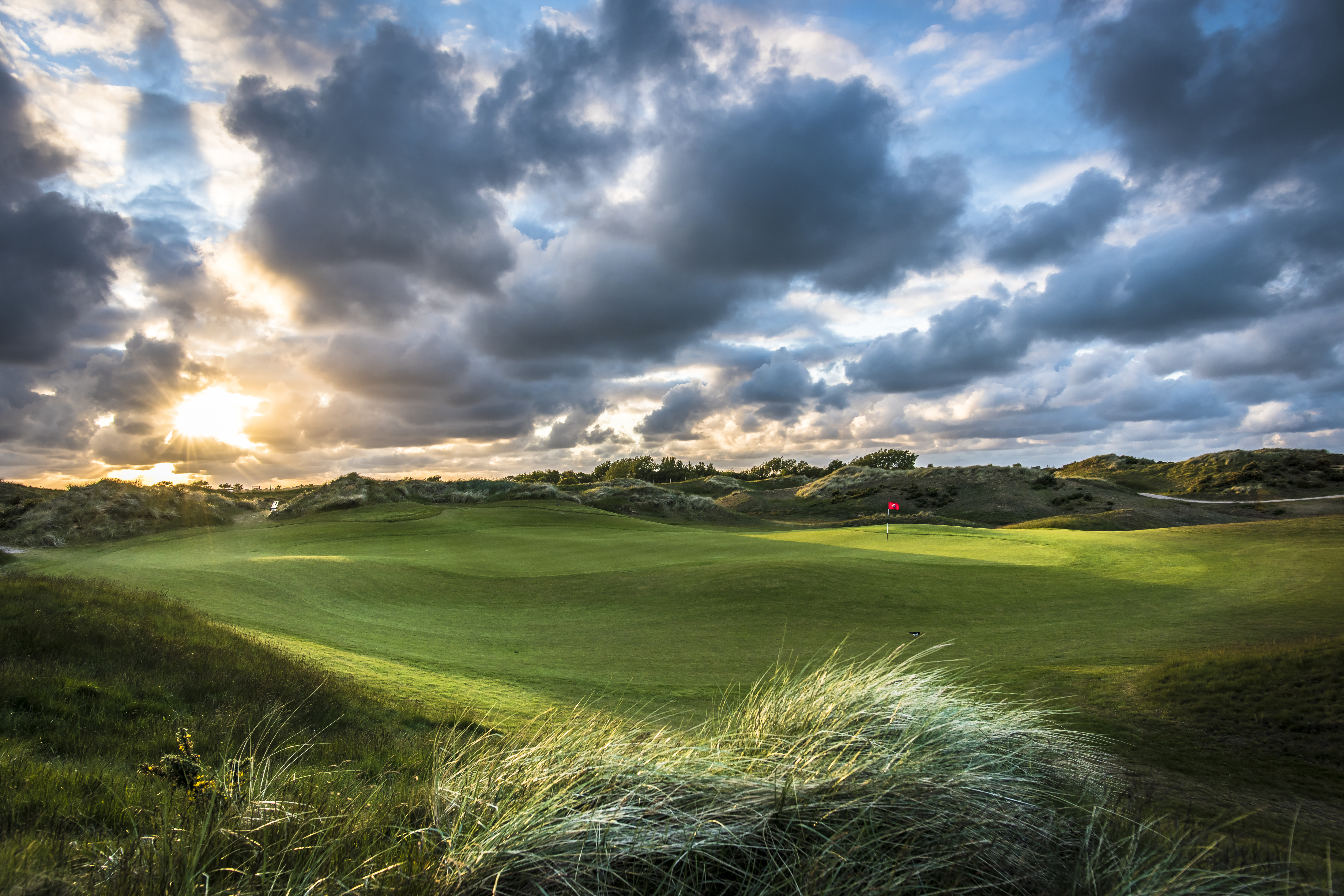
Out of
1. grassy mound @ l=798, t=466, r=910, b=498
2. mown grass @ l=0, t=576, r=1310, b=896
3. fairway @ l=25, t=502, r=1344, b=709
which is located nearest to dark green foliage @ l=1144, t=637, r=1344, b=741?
fairway @ l=25, t=502, r=1344, b=709

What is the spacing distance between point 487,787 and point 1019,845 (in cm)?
251

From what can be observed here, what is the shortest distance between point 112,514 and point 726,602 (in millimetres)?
38006

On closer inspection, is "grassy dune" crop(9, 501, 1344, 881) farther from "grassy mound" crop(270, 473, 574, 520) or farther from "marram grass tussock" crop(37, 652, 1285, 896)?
"grassy mound" crop(270, 473, 574, 520)

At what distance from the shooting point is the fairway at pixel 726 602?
31.9 ft

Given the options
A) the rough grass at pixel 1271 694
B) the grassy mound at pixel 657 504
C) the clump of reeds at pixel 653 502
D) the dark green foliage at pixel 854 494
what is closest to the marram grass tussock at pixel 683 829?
the rough grass at pixel 1271 694

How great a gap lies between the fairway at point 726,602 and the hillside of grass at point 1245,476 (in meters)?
36.0

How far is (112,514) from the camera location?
3506 cm

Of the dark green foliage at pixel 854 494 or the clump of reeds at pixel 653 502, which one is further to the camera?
the dark green foliage at pixel 854 494

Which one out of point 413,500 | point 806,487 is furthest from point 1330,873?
point 806,487

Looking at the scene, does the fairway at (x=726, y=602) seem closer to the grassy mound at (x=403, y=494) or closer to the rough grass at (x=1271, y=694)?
the rough grass at (x=1271, y=694)

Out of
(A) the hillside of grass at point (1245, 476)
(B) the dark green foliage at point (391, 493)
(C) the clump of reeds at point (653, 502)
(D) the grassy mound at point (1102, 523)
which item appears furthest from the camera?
(C) the clump of reeds at point (653, 502)

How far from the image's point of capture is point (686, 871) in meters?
2.73

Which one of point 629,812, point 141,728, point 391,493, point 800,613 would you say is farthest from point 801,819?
point 391,493

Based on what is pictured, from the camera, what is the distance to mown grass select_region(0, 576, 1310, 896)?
2561 millimetres
